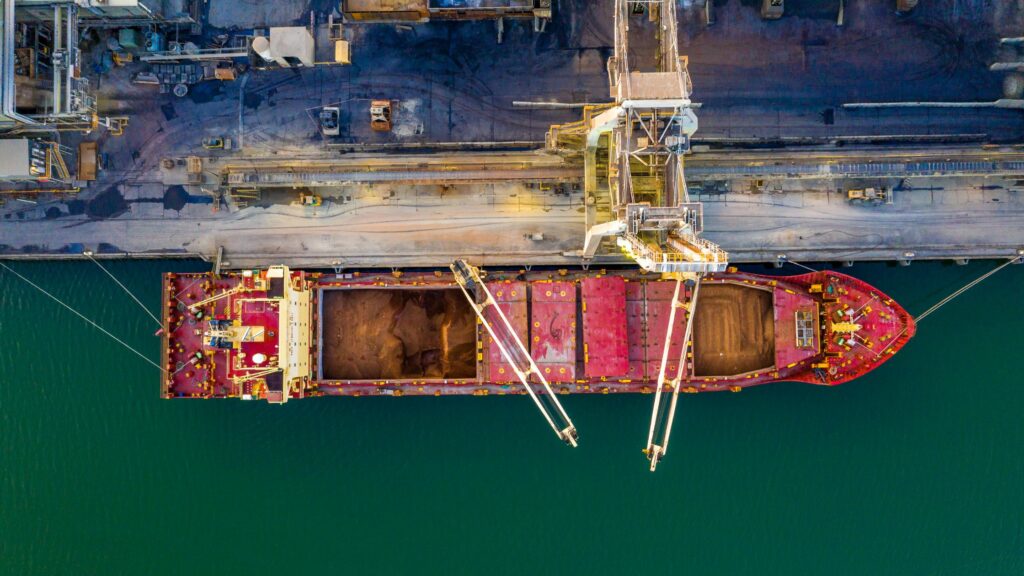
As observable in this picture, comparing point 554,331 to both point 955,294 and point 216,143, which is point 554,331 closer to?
point 216,143

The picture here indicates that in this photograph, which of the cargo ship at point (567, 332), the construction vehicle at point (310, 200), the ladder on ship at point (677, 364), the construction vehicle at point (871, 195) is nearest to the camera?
the ladder on ship at point (677, 364)

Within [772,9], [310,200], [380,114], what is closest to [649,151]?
[772,9]

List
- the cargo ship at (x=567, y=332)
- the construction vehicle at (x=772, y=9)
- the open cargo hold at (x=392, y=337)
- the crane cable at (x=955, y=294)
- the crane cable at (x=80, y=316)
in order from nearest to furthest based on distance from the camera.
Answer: the cargo ship at (x=567, y=332) < the construction vehicle at (x=772, y=9) < the open cargo hold at (x=392, y=337) < the crane cable at (x=955, y=294) < the crane cable at (x=80, y=316)

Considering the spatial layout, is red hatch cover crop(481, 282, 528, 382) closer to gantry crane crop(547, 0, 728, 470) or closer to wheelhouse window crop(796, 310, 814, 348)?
gantry crane crop(547, 0, 728, 470)

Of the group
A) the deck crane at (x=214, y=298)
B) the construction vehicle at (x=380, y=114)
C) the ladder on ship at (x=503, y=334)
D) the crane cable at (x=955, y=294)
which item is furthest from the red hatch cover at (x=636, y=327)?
the deck crane at (x=214, y=298)

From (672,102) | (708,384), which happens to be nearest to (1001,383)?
(708,384)

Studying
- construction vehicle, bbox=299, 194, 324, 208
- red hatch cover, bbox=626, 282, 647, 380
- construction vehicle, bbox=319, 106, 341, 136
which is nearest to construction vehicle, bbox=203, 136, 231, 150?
construction vehicle, bbox=299, 194, 324, 208

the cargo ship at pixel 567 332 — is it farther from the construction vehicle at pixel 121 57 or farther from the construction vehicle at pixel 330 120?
the construction vehicle at pixel 121 57
